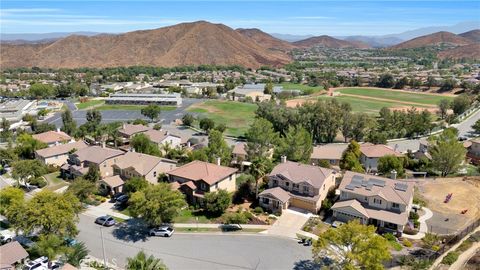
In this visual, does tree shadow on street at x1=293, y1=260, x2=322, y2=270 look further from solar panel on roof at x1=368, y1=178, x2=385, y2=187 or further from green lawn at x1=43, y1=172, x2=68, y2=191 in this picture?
green lawn at x1=43, y1=172, x2=68, y2=191

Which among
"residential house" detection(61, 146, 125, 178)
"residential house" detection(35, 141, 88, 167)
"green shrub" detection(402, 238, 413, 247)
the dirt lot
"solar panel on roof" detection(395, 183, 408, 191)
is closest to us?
"green shrub" detection(402, 238, 413, 247)

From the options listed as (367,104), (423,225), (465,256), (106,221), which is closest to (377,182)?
(423,225)

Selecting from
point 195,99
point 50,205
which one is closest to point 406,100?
point 195,99

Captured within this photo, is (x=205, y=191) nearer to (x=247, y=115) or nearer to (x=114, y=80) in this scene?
(x=247, y=115)

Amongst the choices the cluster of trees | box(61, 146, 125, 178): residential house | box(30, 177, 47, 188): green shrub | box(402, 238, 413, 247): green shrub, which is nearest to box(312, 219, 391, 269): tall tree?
box(402, 238, 413, 247): green shrub

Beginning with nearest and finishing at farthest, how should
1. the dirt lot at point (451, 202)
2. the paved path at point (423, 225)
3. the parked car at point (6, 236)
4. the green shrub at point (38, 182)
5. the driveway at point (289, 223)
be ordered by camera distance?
the parked car at point (6, 236) → the paved path at point (423, 225) → the driveway at point (289, 223) → the dirt lot at point (451, 202) → the green shrub at point (38, 182)

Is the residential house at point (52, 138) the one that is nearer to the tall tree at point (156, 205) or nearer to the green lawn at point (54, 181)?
the green lawn at point (54, 181)

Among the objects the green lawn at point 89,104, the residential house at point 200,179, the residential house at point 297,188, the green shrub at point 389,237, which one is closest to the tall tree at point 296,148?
the residential house at point 297,188
